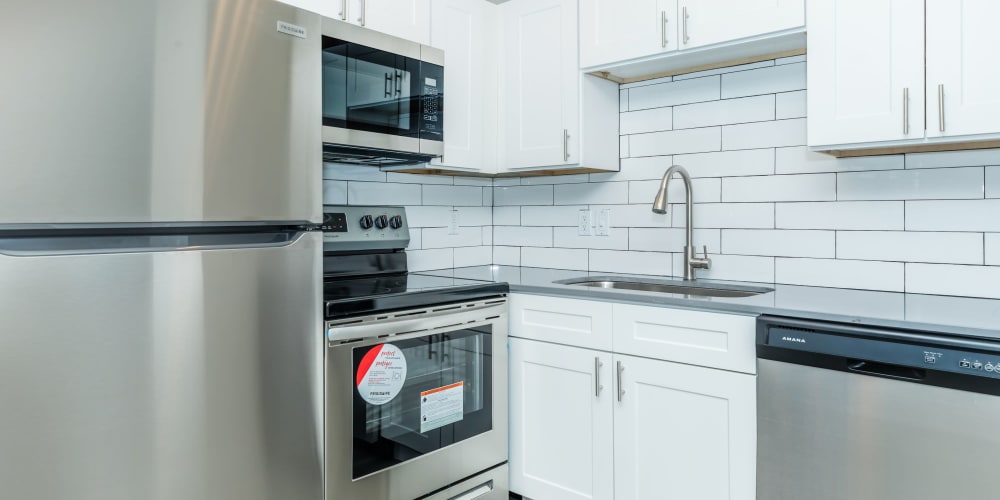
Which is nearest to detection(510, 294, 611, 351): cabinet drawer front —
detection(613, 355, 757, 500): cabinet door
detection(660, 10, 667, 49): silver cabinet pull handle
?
detection(613, 355, 757, 500): cabinet door

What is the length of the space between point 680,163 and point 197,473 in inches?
78.5

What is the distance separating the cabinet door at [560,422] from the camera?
2.11 m

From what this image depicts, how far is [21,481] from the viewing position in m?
1.18

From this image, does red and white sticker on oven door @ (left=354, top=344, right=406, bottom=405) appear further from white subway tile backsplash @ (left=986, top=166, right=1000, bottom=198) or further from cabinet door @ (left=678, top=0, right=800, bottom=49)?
white subway tile backsplash @ (left=986, top=166, right=1000, bottom=198)

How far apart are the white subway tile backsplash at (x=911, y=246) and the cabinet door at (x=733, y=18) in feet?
2.45

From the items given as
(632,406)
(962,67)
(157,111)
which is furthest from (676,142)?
(157,111)

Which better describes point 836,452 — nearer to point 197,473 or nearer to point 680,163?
point 680,163

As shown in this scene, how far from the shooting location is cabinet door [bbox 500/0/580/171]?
8.34ft

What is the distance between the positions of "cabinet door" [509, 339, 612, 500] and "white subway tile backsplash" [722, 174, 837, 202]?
2.80 ft

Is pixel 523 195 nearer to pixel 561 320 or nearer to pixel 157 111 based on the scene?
pixel 561 320

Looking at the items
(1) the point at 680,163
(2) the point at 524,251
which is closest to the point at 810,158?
(1) the point at 680,163

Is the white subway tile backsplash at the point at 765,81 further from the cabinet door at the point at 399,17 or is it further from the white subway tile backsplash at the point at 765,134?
the cabinet door at the point at 399,17

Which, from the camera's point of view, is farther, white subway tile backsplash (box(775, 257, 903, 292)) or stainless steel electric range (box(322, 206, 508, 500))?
white subway tile backsplash (box(775, 257, 903, 292))

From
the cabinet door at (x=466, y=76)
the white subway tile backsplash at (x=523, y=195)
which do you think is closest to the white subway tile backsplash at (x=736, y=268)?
the white subway tile backsplash at (x=523, y=195)
